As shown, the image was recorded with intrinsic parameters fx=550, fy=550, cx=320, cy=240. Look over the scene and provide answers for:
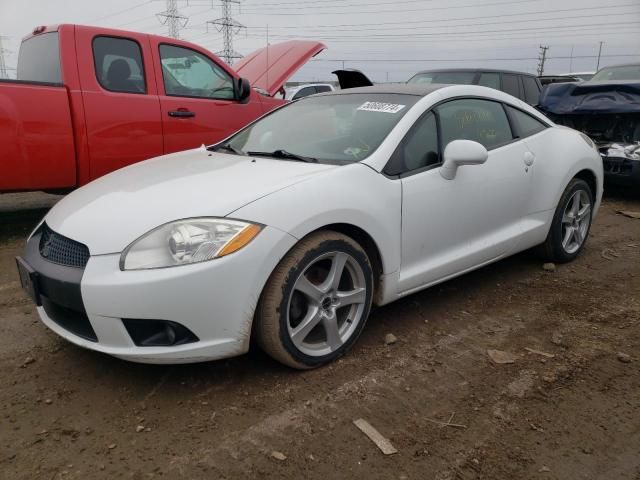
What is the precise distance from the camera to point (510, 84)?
341 inches

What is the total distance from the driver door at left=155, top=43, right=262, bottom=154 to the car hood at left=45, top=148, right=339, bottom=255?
223cm

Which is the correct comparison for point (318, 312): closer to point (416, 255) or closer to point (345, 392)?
point (345, 392)

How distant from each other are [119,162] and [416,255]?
10.6 ft

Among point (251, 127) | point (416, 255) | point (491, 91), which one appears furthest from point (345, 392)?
point (491, 91)

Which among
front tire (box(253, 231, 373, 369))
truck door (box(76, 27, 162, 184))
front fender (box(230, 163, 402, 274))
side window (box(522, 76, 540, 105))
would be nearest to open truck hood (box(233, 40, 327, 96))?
truck door (box(76, 27, 162, 184))

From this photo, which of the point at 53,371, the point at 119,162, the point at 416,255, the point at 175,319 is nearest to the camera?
the point at 175,319

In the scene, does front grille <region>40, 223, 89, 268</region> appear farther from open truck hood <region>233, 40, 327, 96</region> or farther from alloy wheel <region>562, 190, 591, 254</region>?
open truck hood <region>233, 40, 327, 96</region>

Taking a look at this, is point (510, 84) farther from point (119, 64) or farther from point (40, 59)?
point (40, 59)

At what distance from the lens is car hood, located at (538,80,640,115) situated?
254 inches

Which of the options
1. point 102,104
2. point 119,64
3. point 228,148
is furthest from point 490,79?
point 228,148

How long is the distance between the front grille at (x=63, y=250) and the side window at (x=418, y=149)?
5.15ft

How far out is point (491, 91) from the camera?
389 centimetres

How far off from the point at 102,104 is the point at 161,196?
2740mm

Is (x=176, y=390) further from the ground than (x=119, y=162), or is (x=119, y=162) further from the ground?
(x=119, y=162)
